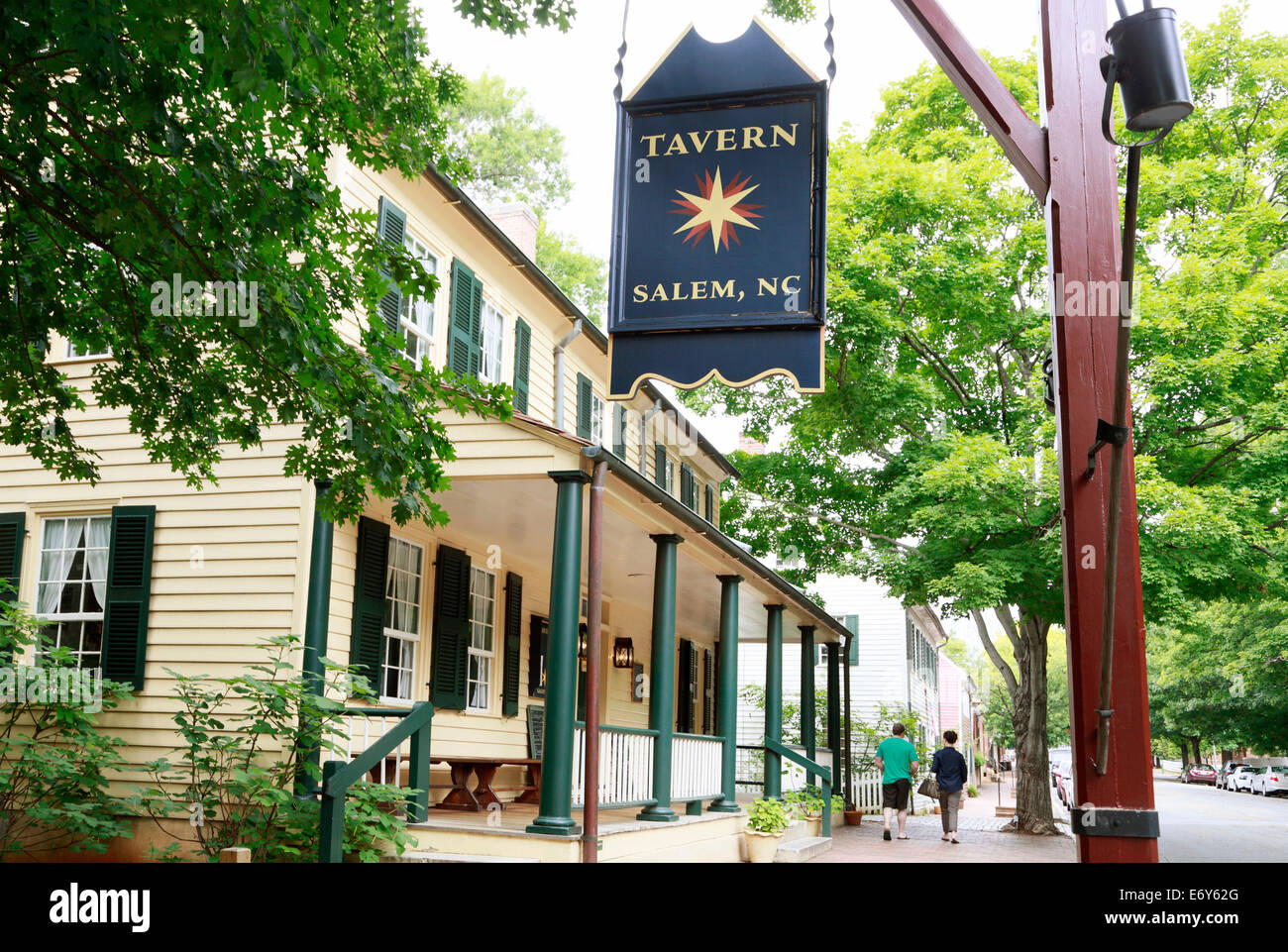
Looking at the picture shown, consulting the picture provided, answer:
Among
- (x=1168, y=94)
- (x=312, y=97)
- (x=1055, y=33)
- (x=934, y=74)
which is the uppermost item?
(x=934, y=74)

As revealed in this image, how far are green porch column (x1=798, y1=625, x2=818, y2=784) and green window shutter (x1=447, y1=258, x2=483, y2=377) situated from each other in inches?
314

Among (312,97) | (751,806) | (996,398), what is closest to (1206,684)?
(996,398)

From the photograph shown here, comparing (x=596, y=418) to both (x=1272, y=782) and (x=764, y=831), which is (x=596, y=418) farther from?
(x=1272, y=782)

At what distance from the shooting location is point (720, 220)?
4434mm

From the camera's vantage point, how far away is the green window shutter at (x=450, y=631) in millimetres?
11234

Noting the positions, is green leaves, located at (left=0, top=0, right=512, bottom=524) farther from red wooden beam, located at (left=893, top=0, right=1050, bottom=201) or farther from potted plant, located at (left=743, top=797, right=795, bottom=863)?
potted plant, located at (left=743, top=797, right=795, bottom=863)

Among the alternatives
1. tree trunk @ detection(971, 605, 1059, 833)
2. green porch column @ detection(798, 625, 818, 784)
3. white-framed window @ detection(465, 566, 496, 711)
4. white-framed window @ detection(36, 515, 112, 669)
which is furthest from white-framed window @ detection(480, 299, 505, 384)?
tree trunk @ detection(971, 605, 1059, 833)

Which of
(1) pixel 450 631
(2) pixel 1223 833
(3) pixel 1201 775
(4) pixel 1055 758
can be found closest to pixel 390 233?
(1) pixel 450 631

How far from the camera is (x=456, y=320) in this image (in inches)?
482

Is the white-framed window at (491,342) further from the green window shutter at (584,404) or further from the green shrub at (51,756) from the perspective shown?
the green shrub at (51,756)

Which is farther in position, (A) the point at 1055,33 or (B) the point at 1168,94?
(A) the point at 1055,33
